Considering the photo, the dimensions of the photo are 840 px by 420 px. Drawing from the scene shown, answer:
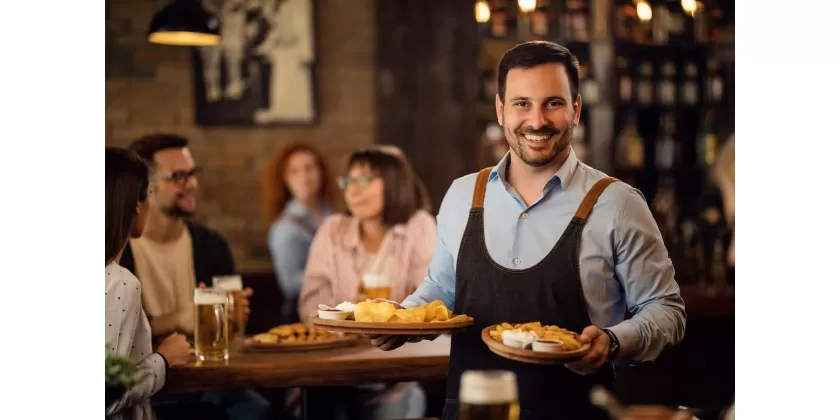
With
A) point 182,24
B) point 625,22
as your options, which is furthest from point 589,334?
point 182,24

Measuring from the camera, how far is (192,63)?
14.6ft

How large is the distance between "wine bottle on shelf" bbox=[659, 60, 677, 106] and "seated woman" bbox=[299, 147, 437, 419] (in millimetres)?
997

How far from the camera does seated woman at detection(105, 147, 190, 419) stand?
3.16 metres

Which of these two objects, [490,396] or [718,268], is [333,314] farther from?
[718,268]

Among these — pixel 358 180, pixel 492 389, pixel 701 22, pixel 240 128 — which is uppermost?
pixel 701 22

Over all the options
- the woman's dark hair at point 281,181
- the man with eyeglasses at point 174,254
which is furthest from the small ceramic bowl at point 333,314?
the woman's dark hair at point 281,181

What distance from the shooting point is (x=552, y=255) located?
286cm

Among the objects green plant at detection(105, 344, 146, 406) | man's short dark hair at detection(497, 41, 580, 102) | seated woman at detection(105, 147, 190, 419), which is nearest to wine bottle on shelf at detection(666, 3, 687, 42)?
man's short dark hair at detection(497, 41, 580, 102)

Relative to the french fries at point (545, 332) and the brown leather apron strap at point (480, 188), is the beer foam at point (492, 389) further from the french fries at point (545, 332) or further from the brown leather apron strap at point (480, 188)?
the brown leather apron strap at point (480, 188)

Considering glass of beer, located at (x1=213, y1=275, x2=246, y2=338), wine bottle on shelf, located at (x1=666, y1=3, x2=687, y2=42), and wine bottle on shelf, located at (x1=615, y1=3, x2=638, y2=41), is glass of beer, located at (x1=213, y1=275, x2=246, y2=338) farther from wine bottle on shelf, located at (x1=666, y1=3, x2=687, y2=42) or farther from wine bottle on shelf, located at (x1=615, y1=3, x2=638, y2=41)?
wine bottle on shelf, located at (x1=666, y1=3, x2=687, y2=42)

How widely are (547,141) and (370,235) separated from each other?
1544 mm
